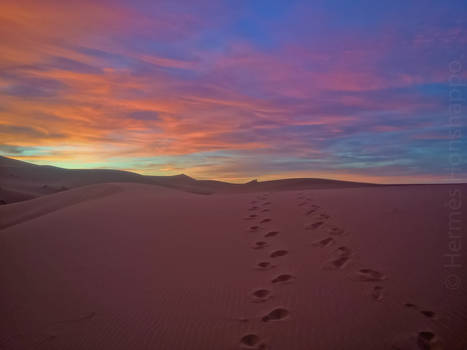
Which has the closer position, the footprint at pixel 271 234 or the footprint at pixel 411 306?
the footprint at pixel 411 306

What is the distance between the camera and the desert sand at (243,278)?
291 centimetres

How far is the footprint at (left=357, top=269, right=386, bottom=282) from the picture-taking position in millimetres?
3658

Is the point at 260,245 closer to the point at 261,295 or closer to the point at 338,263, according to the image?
the point at 338,263

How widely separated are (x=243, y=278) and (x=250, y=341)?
3.64 ft

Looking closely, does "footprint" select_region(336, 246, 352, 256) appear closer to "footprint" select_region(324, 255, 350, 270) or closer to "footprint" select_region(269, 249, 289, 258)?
"footprint" select_region(324, 255, 350, 270)

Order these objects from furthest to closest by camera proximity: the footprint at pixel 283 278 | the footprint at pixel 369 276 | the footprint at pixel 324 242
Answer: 1. the footprint at pixel 324 242
2. the footprint at pixel 283 278
3. the footprint at pixel 369 276

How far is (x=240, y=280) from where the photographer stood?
3.83m

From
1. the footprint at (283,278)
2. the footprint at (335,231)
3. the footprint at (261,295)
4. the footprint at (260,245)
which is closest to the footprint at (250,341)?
the footprint at (261,295)

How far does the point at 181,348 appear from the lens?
2797 millimetres

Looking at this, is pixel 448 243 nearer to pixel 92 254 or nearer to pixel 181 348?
pixel 181 348

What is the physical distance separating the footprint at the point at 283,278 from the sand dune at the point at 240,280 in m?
0.02

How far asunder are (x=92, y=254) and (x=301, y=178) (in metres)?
15.0

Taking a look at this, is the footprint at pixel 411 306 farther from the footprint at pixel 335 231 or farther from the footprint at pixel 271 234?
the footprint at pixel 271 234

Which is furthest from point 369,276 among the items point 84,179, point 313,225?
point 84,179
